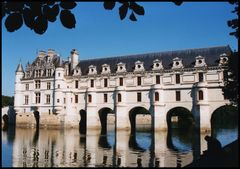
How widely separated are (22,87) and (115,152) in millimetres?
31156

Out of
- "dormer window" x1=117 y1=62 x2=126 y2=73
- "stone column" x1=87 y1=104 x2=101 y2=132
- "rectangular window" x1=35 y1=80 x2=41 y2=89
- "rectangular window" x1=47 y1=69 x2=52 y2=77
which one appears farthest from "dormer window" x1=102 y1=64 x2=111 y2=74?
"rectangular window" x1=35 y1=80 x2=41 y2=89

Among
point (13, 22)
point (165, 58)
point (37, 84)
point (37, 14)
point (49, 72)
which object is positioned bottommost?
point (13, 22)

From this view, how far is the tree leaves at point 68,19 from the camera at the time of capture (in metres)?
2.53

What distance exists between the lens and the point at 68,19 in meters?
2.54

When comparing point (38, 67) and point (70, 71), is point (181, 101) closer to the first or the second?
point (70, 71)

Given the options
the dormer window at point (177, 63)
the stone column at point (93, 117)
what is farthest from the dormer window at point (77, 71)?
the dormer window at point (177, 63)

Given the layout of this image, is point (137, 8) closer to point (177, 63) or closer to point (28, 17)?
point (28, 17)

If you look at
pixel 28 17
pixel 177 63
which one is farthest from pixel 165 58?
pixel 28 17

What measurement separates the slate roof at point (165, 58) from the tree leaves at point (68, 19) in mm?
33235

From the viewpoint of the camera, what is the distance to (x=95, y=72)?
40812mm

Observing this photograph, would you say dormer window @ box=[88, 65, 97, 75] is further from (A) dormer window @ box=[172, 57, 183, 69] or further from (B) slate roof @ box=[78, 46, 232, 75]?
(A) dormer window @ box=[172, 57, 183, 69]

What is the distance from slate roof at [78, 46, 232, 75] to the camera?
34844mm

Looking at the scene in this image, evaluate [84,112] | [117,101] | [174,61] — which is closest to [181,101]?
[174,61]

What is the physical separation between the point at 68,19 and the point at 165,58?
35.9m
